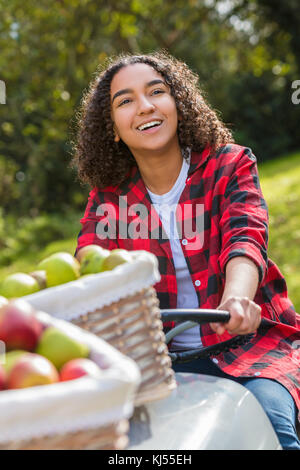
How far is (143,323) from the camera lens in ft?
3.84

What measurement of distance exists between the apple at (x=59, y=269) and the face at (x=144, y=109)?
106 centimetres

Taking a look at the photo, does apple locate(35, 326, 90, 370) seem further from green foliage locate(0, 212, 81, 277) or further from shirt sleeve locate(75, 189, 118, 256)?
green foliage locate(0, 212, 81, 277)

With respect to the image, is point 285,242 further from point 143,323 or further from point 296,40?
point 296,40

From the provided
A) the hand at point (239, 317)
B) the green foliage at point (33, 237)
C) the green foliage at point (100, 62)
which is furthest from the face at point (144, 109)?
the green foliage at point (33, 237)

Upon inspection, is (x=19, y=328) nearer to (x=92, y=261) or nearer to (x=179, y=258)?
(x=92, y=261)

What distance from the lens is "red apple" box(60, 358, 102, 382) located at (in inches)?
35.4

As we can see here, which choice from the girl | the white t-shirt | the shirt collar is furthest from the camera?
the shirt collar

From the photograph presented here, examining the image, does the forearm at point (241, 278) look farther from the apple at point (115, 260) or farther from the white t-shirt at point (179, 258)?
the apple at point (115, 260)

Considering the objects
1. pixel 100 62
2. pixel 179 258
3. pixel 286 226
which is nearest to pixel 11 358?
pixel 179 258

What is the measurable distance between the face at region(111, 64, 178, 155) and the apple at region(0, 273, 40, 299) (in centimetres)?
113

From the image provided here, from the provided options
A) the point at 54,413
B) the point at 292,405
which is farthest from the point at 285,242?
the point at 54,413

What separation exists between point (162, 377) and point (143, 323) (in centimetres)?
13

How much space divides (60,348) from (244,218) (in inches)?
41.7

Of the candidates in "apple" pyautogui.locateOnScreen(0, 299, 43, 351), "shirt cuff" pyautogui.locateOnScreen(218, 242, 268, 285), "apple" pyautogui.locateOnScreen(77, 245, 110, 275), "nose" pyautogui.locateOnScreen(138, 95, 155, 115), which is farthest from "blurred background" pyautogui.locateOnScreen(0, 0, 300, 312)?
"apple" pyautogui.locateOnScreen(0, 299, 43, 351)
